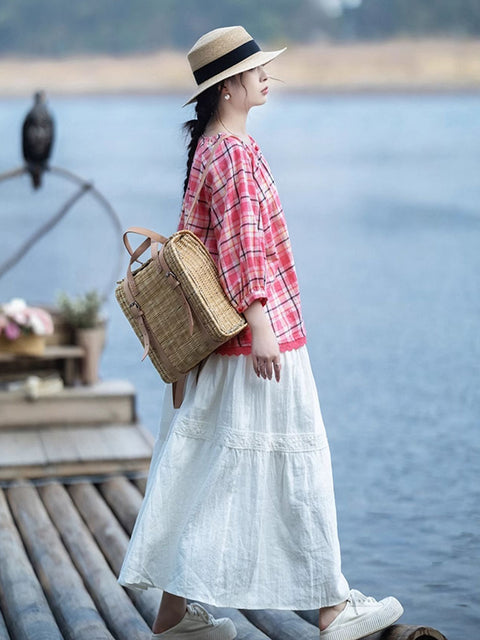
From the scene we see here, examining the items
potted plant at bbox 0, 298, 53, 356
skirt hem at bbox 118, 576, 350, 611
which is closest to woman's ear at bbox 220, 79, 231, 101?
skirt hem at bbox 118, 576, 350, 611

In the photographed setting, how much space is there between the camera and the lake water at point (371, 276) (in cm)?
431

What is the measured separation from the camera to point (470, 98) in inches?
797

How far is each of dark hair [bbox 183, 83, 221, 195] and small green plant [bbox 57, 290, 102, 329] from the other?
2.35 metres

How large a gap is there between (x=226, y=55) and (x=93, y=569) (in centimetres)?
143

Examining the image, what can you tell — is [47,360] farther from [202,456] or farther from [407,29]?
[407,29]

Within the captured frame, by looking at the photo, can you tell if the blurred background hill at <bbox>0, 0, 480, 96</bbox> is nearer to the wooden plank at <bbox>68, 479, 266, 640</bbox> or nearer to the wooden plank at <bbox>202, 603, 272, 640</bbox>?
the wooden plank at <bbox>68, 479, 266, 640</bbox>

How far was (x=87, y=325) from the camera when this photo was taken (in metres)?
4.92

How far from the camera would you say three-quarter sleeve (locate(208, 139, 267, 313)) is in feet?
7.98

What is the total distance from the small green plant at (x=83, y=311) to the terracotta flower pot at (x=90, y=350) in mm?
32

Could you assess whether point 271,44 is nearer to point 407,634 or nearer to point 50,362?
point 50,362

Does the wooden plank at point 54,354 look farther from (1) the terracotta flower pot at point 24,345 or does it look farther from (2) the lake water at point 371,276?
(2) the lake water at point 371,276

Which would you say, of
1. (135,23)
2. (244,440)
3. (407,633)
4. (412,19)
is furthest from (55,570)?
(135,23)

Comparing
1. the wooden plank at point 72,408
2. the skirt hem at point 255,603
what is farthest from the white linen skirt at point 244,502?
the wooden plank at point 72,408

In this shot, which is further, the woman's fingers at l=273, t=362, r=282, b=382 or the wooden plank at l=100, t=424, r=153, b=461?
the wooden plank at l=100, t=424, r=153, b=461
